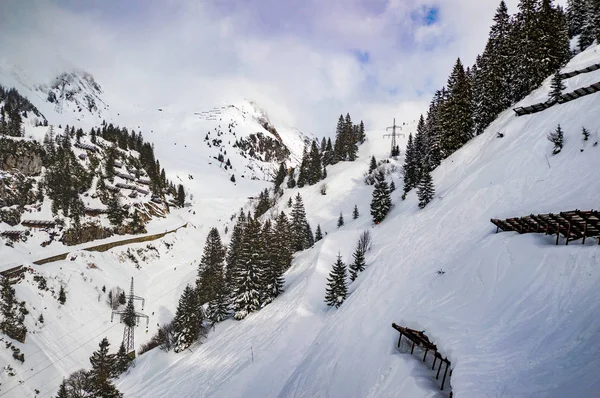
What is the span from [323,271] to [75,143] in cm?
8741

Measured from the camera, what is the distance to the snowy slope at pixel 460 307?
8.83 metres

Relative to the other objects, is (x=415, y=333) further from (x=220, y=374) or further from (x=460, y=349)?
(x=220, y=374)

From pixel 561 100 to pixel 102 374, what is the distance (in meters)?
53.5

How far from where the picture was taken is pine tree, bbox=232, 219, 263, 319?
123 ft

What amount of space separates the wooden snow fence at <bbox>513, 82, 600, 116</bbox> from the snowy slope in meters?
1.17

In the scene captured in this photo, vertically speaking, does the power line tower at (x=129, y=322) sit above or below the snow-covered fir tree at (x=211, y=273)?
below

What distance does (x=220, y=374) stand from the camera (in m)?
25.6

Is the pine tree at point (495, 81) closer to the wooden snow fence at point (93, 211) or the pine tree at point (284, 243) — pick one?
the pine tree at point (284, 243)

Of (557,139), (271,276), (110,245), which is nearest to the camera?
(557,139)

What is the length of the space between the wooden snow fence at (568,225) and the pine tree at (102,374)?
30.8m

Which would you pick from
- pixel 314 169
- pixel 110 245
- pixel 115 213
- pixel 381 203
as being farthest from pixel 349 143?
pixel 110 245

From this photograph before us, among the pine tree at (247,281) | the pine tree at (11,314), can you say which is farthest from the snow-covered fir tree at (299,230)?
the pine tree at (11,314)

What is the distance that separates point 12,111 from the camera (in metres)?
104

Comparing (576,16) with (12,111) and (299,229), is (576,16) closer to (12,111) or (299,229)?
(299,229)
